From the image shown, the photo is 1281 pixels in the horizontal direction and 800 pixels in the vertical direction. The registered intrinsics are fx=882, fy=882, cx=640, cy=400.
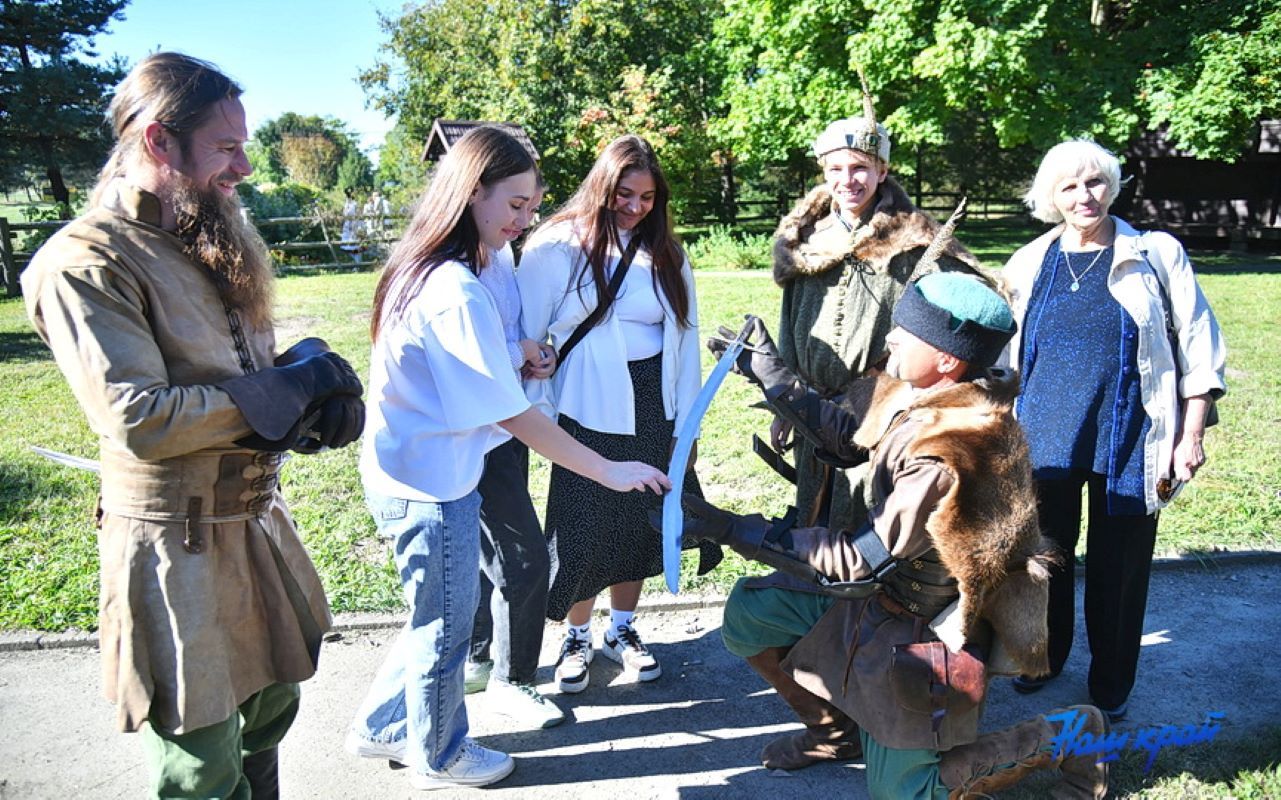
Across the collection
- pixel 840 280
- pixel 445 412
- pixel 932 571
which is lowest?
pixel 932 571

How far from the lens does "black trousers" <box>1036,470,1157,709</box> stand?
Answer: 3.28 metres

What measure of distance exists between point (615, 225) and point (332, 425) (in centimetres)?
159

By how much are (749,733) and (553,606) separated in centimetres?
89

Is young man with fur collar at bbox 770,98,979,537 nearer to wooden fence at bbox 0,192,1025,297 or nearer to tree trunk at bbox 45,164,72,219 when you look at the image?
wooden fence at bbox 0,192,1025,297

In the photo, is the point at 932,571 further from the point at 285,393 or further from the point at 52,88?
the point at 52,88

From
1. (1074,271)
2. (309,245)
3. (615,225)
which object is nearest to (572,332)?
(615,225)

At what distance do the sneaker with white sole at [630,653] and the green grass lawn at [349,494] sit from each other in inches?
23.8

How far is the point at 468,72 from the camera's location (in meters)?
25.5

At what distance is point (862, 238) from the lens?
3342 mm

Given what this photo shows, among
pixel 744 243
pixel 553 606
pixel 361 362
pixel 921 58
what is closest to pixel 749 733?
pixel 553 606

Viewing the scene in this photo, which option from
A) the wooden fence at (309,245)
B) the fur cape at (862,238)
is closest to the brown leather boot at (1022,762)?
the fur cape at (862,238)

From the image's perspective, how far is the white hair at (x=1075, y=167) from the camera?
308cm

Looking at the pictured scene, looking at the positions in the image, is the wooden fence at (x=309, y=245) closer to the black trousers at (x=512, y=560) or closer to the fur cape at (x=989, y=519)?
the black trousers at (x=512, y=560)

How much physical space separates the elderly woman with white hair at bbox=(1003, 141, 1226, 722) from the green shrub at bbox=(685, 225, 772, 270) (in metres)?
14.4
